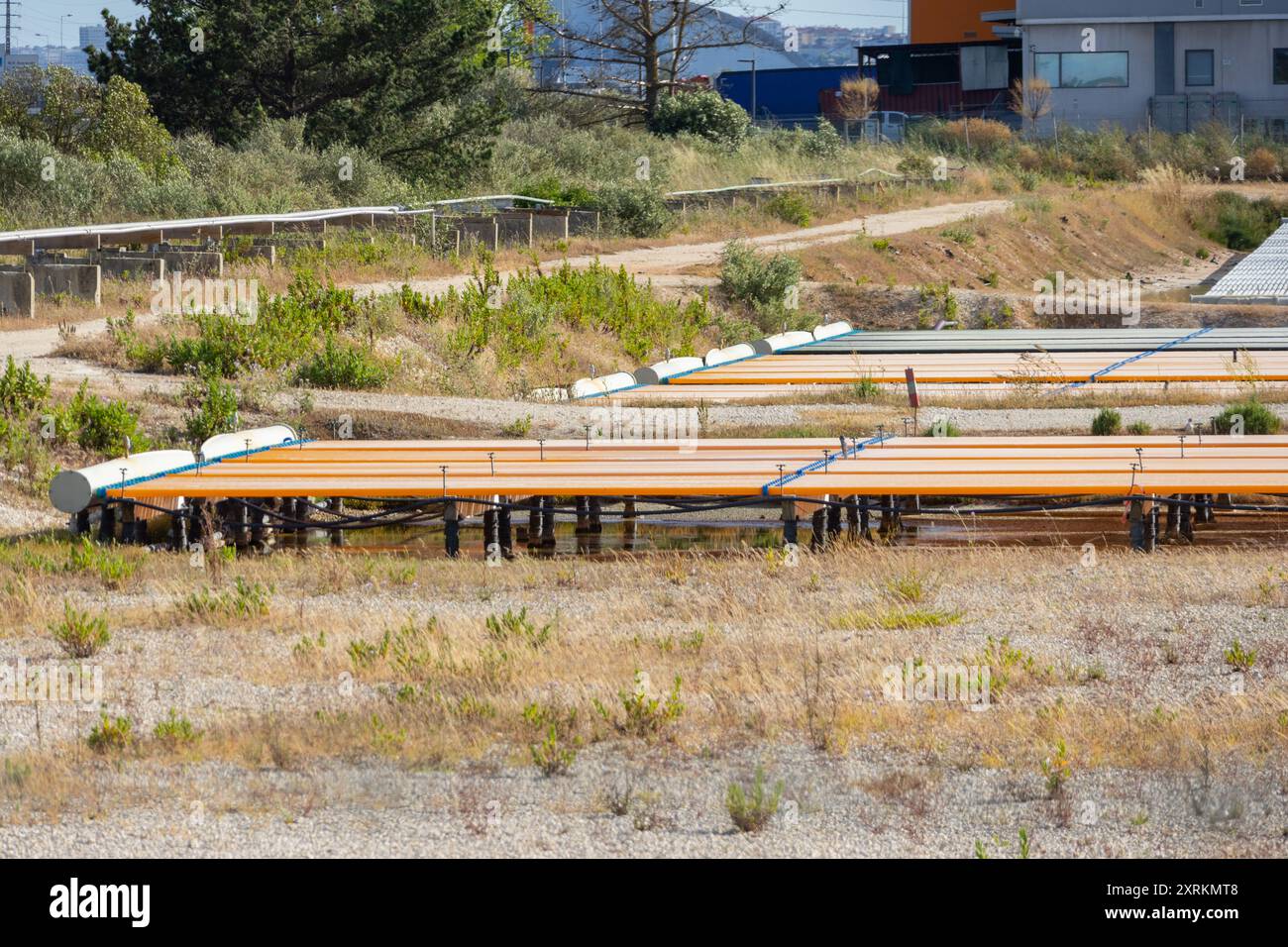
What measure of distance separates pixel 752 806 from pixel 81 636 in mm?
4106

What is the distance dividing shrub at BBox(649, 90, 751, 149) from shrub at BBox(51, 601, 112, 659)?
42430mm

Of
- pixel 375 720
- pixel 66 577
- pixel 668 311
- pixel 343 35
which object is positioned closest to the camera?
pixel 375 720

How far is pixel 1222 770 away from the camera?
6855 mm

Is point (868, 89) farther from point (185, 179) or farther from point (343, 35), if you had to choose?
Result: point (185, 179)

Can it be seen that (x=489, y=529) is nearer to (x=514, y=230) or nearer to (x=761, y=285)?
(x=761, y=285)

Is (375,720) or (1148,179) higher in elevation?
(1148,179)

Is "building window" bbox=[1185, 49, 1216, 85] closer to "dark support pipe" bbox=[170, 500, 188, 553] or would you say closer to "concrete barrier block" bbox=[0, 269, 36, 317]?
"concrete barrier block" bbox=[0, 269, 36, 317]

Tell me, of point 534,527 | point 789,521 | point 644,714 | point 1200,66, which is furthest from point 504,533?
point 1200,66

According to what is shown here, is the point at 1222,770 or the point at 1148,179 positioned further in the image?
the point at 1148,179

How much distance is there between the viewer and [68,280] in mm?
22609

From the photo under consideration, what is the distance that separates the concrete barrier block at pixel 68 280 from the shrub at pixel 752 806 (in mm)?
17447

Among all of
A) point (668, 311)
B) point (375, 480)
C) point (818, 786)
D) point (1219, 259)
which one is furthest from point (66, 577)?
point (1219, 259)

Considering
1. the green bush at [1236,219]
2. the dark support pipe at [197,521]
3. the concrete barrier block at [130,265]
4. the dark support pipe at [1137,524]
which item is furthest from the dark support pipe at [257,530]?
the green bush at [1236,219]

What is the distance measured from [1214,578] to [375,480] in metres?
5.81
